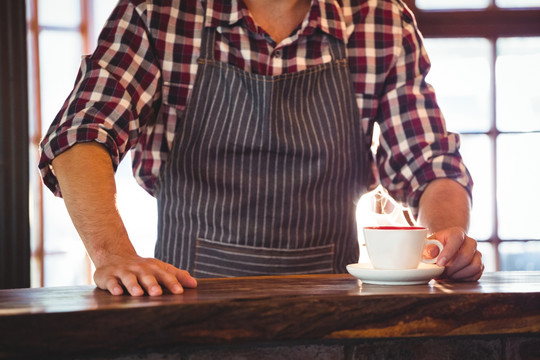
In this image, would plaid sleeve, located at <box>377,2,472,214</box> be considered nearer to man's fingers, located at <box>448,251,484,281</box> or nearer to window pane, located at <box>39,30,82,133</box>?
man's fingers, located at <box>448,251,484,281</box>

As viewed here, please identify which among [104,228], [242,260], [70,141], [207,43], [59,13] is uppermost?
[59,13]

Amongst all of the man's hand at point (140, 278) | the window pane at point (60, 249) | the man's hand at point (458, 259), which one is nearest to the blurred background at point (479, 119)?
the window pane at point (60, 249)

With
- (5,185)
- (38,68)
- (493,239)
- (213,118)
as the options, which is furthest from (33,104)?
(493,239)

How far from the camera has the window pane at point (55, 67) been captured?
9.52 ft

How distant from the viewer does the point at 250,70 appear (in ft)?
5.47

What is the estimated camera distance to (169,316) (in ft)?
2.80

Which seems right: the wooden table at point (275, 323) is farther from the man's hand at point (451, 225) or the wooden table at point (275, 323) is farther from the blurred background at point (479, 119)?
the blurred background at point (479, 119)

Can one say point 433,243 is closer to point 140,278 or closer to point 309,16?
point 140,278

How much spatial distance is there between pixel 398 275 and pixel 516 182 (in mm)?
2232

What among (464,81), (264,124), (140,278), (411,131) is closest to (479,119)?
(464,81)

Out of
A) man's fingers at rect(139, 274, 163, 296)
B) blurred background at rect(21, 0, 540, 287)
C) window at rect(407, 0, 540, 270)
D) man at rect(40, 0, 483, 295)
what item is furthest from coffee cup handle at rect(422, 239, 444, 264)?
window at rect(407, 0, 540, 270)

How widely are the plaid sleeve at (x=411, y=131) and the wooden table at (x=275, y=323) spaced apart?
0.69 metres

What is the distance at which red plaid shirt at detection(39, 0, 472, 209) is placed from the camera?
1.54 m

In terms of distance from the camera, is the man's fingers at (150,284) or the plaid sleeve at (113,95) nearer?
the man's fingers at (150,284)
